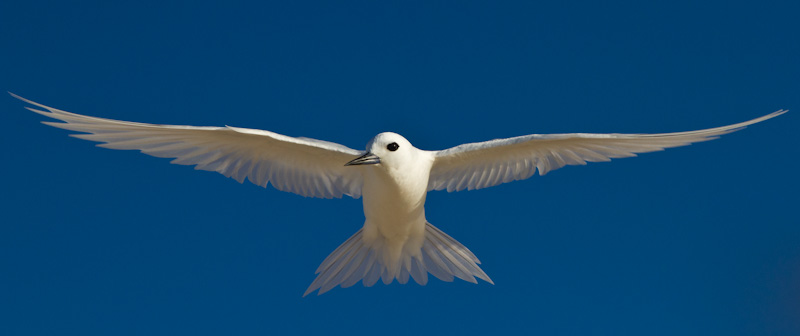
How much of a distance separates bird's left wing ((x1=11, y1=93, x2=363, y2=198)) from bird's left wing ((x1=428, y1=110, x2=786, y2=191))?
3.83ft

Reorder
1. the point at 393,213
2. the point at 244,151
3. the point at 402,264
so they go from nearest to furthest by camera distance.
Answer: the point at 393,213, the point at 244,151, the point at 402,264

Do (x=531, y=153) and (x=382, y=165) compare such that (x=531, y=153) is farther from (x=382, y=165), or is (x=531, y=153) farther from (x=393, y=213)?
(x=382, y=165)

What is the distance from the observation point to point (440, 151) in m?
10.9

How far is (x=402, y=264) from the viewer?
11.5 meters

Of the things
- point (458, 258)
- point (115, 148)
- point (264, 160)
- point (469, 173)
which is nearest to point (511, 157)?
point (469, 173)

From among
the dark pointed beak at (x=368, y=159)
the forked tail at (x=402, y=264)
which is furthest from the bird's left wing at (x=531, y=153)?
the dark pointed beak at (x=368, y=159)

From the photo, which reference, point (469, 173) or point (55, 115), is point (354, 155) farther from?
point (55, 115)

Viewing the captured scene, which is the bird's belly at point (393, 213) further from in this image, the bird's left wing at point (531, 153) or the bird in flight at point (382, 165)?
the bird's left wing at point (531, 153)

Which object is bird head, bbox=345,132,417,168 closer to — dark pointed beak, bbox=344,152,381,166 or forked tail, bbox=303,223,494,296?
dark pointed beak, bbox=344,152,381,166

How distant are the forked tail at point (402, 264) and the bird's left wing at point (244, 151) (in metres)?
0.75

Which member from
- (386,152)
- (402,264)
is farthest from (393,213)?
(402,264)

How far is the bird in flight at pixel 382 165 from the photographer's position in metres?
10.1

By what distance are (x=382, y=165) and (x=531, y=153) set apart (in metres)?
2.00

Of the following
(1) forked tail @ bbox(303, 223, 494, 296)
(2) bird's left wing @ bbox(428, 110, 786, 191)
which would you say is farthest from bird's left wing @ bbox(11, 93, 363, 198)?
(2) bird's left wing @ bbox(428, 110, 786, 191)
